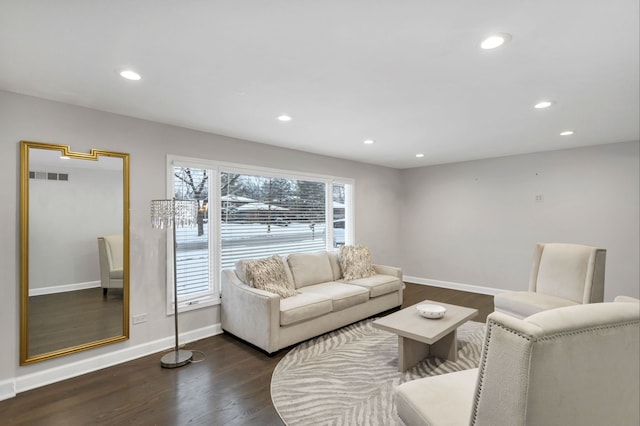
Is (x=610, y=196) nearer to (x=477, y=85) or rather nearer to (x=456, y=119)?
(x=456, y=119)

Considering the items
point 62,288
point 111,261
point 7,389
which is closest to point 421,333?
point 111,261

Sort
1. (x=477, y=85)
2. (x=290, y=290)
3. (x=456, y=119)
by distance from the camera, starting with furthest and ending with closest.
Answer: (x=290, y=290) < (x=456, y=119) < (x=477, y=85)

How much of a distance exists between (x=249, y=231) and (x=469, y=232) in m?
4.16

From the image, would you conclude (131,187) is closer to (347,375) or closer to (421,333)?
(347,375)

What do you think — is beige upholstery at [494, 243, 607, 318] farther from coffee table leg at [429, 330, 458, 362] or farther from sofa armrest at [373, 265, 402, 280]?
sofa armrest at [373, 265, 402, 280]

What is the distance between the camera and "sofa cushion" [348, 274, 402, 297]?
4.27m

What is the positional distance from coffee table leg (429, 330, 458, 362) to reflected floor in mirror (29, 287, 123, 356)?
318 cm

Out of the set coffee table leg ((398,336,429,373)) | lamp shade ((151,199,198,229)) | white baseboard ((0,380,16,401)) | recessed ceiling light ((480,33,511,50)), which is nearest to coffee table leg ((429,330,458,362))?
coffee table leg ((398,336,429,373))

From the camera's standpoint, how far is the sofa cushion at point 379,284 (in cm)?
427

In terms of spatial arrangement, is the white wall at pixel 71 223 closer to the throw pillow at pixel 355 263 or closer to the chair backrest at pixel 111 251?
the chair backrest at pixel 111 251

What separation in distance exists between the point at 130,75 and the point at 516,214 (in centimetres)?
582

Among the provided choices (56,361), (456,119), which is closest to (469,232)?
(456,119)

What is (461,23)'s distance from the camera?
1714 mm

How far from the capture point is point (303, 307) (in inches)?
133
